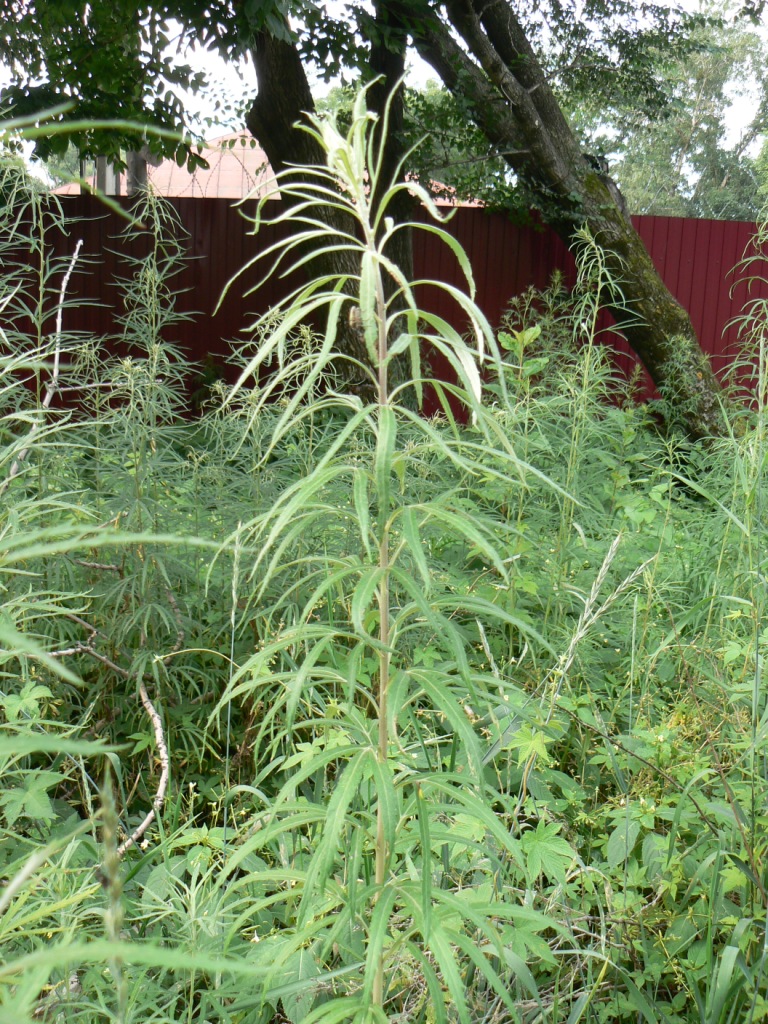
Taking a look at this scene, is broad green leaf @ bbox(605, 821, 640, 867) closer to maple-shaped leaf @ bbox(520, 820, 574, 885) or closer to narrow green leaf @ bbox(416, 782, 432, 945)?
maple-shaped leaf @ bbox(520, 820, 574, 885)

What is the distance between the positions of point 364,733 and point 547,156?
6.82 m

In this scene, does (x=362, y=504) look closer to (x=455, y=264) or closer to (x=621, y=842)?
(x=621, y=842)

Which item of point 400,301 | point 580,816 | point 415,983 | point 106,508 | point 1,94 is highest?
point 1,94

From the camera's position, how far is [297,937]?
132 centimetres

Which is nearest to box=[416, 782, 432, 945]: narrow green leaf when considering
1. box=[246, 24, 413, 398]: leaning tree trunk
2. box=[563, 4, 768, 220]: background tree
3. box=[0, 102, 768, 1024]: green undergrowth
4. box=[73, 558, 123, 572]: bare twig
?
box=[0, 102, 768, 1024]: green undergrowth

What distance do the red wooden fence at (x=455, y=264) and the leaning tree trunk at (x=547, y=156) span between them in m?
2.32

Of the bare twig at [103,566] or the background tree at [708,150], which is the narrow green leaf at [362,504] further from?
the background tree at [708,150]

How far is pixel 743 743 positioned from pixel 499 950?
107 cm

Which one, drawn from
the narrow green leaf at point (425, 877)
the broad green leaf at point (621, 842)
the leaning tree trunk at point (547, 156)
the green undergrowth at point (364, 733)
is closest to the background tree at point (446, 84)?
the leaning tree trunk at point (547, 156)

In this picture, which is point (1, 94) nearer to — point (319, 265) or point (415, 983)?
point (319, 265)

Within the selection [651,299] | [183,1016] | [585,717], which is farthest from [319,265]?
[183,1016]

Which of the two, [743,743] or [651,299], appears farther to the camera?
[651,299]

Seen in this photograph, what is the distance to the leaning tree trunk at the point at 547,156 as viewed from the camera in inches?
282

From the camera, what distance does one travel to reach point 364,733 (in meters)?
1.44
